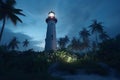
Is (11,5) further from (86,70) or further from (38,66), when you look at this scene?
(86,70)

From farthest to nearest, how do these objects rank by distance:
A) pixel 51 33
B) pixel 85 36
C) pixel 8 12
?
pixel 85 36
pixel 51 33
pixel 8 12

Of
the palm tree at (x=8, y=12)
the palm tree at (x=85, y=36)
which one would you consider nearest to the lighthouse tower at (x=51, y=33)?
the palm tree at (x=8, y=12)

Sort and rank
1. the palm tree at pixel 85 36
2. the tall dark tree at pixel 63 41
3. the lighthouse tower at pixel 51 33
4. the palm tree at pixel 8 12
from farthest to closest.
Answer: the tall dark tree at pixel 63 41 → the palm tree at pixel 85 36 → the lighthouse tower at pixel 51 33 → the palm tree at pixel 8 12

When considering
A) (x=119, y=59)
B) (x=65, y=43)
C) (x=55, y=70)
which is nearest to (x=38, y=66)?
(x=55, y=70)

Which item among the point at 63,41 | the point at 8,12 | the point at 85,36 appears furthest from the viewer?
the point at 63,41

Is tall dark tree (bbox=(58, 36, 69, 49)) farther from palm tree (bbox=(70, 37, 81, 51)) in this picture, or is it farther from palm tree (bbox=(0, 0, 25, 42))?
palm tree (bbox=(0, 0, 25, 42))

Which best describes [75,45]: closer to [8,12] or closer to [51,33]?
[51,33]

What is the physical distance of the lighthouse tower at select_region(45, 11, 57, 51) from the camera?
50.4m

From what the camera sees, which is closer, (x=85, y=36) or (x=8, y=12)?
(x=8, y=12)

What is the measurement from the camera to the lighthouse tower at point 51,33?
5038 cm

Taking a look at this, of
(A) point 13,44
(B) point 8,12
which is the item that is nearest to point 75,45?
(A) point 13,44

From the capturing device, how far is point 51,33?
168ft

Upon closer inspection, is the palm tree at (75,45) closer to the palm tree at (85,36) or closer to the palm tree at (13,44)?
the palm tree at (85,36)

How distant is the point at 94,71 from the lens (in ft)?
91.9
